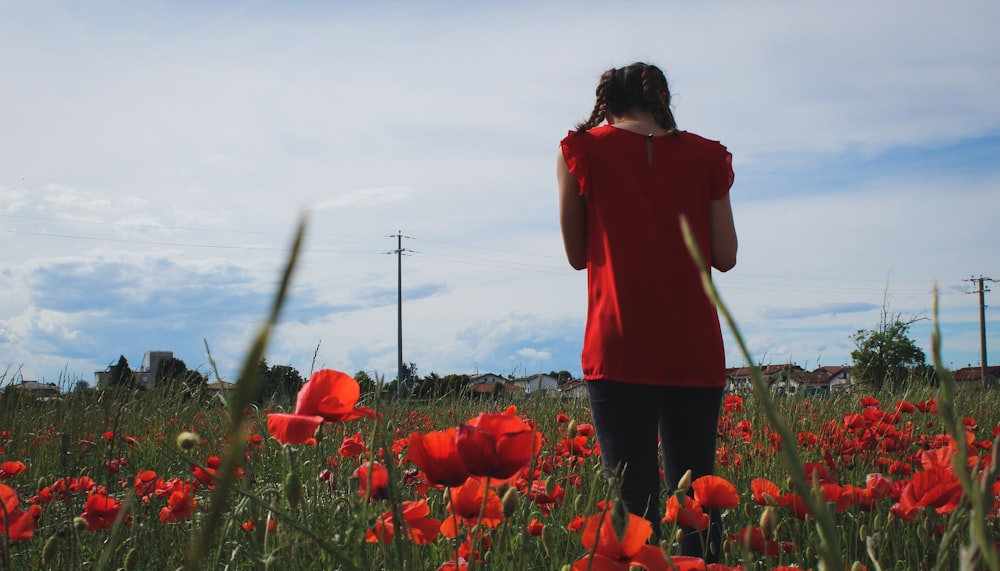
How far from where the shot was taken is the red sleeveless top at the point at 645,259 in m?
2.29

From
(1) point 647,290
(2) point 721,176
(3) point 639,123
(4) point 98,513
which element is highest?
(3) point 639,123

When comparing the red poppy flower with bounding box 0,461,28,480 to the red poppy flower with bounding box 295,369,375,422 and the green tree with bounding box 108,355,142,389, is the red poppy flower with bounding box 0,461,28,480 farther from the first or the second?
the red poppy flower with bounding box 295,369,375,422

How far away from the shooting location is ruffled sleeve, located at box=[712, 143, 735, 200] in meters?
2.49

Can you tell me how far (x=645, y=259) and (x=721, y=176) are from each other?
0.41m

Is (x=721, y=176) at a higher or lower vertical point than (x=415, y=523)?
higher

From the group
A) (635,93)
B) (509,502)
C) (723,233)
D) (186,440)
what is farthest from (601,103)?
(186,440)

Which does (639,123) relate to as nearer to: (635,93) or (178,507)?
(635,93)

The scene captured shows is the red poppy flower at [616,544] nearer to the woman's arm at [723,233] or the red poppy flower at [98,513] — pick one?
the red poppy flower at [98,513]

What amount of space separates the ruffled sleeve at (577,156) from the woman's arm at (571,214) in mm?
23

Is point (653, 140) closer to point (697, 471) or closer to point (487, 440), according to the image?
point (697, 471)

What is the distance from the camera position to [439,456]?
93 cm

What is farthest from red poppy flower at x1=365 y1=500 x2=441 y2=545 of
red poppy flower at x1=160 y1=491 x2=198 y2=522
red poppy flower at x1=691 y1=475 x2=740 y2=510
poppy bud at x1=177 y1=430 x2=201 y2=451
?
red poppy flower at x1=160 y1=491 x2=198 y2=522

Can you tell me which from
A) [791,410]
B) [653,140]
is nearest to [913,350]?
[791,410]

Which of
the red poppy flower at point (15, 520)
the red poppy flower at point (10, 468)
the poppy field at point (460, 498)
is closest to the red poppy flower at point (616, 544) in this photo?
the poppy field at point (460, 498)
